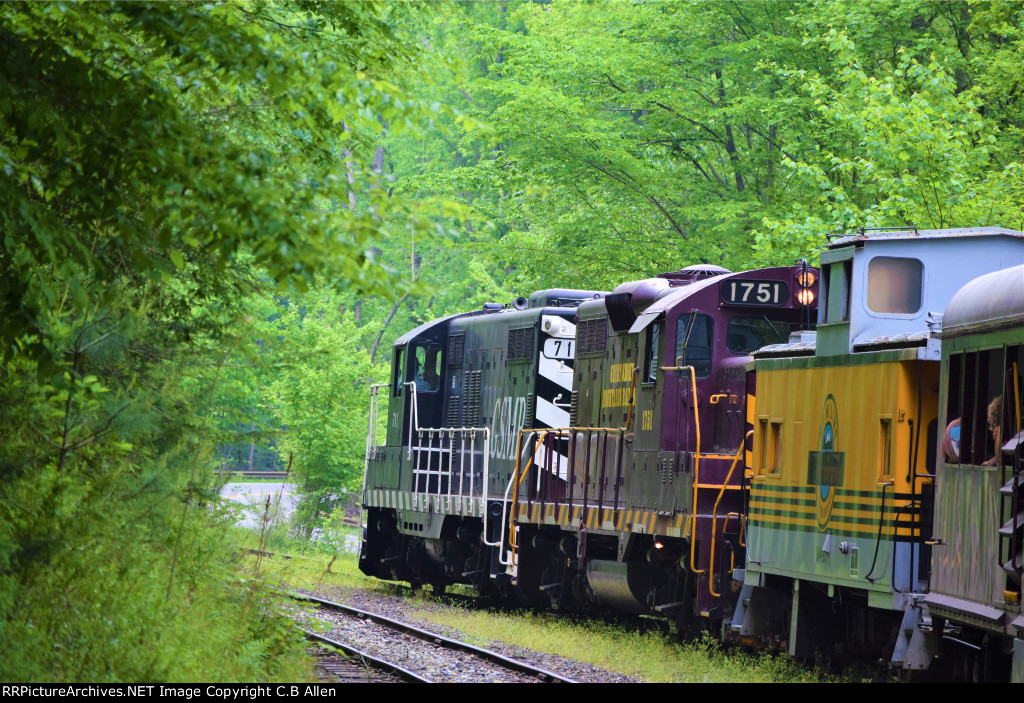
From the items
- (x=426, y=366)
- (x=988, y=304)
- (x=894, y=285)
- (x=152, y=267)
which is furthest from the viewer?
(x=426, y=366)

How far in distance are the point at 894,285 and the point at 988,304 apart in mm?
2147

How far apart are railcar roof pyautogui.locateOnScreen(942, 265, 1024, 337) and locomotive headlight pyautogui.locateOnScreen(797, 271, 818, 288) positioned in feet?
14.8

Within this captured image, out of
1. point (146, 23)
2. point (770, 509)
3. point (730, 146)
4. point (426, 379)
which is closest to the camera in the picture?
point (146, 23)

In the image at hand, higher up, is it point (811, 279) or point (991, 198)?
point (991, 198)

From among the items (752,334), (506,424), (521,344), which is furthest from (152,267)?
(506,424)

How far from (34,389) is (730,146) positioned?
63.7ft

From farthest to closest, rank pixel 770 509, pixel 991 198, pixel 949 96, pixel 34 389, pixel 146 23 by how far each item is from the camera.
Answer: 1. pixel 949 96
2. pixel 991 198
3. pixel 770 509
4. pixel 34 389
5. pixel 146 23

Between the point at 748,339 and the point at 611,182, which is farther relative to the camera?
the point at 611,182

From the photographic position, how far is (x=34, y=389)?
8484 mm

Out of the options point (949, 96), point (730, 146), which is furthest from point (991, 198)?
point (730, 146)

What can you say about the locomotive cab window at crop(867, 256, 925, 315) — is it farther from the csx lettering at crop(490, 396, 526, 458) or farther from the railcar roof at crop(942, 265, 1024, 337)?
the csx lettering at crop(490, 396, 526, 458)

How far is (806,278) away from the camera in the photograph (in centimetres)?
1440

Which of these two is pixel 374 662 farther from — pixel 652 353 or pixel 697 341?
pixel 697 341

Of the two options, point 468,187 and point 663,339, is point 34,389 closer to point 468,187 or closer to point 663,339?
point 663,339
